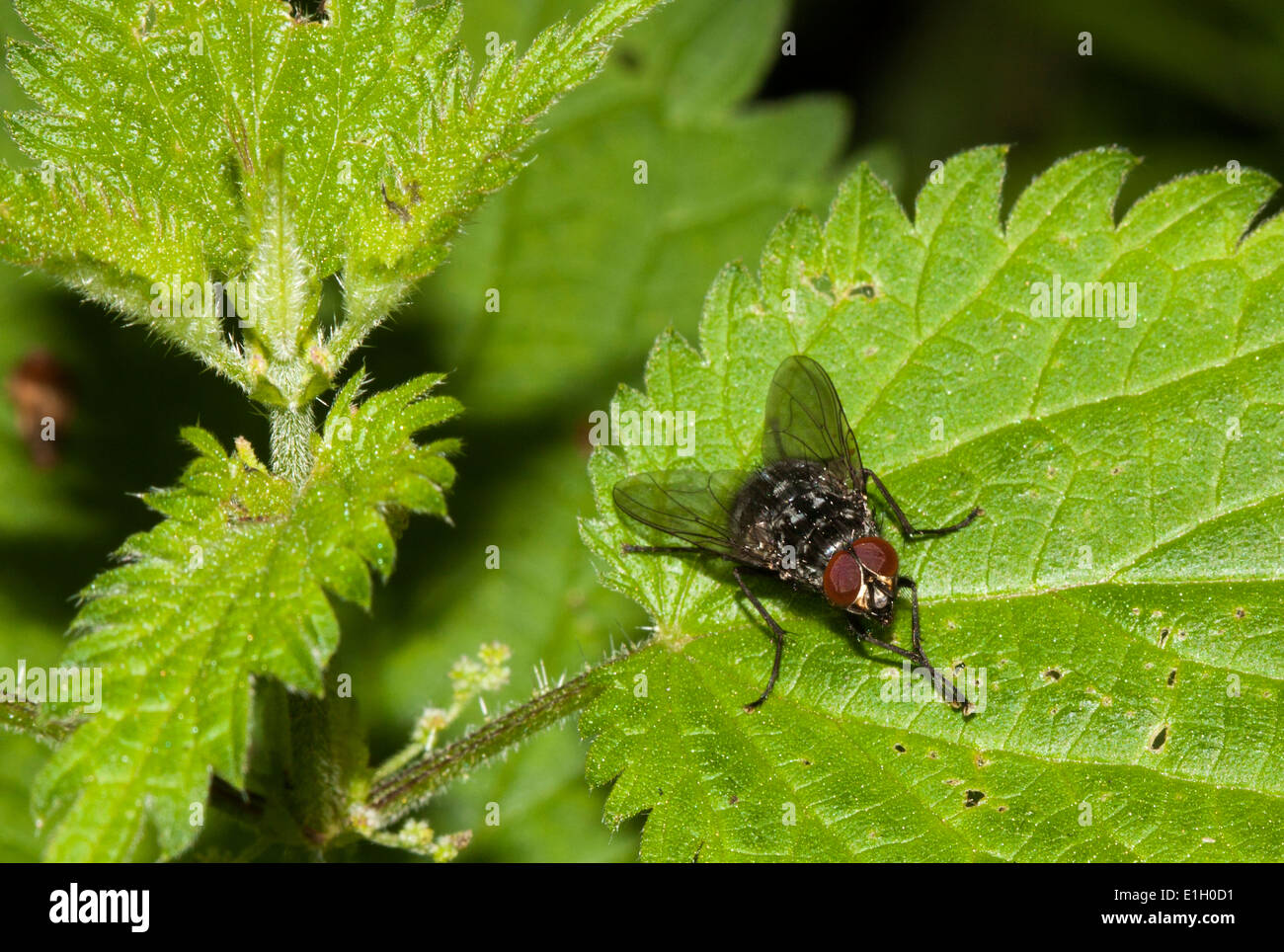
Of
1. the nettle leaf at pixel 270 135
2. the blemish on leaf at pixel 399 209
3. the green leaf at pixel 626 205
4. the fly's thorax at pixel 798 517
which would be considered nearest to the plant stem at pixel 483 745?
the fly's thorax at pixel 798 517

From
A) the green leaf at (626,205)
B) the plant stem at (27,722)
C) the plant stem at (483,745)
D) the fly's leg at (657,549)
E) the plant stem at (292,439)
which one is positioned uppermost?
the green leaf at (626,205)

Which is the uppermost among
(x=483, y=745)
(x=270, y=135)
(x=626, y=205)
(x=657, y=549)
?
(x=626, y=205)

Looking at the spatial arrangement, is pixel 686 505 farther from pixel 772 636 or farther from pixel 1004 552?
pixel 1004 552

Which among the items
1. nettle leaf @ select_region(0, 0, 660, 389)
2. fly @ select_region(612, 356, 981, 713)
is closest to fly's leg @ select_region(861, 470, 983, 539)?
fly @ select_region(612, 356, 981, 713)

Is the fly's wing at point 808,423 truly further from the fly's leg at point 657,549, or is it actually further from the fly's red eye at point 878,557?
the fly's leg at point 657,549

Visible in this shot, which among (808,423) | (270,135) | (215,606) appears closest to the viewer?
(215,606)

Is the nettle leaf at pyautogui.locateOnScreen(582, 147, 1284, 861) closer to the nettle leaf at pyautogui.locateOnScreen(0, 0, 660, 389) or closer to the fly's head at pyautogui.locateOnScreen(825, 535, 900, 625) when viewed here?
the fly's head at pyautogui.locateOnScreen(825, 535, 900, 625)

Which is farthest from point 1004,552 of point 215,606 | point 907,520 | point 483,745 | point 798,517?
point 215,606
